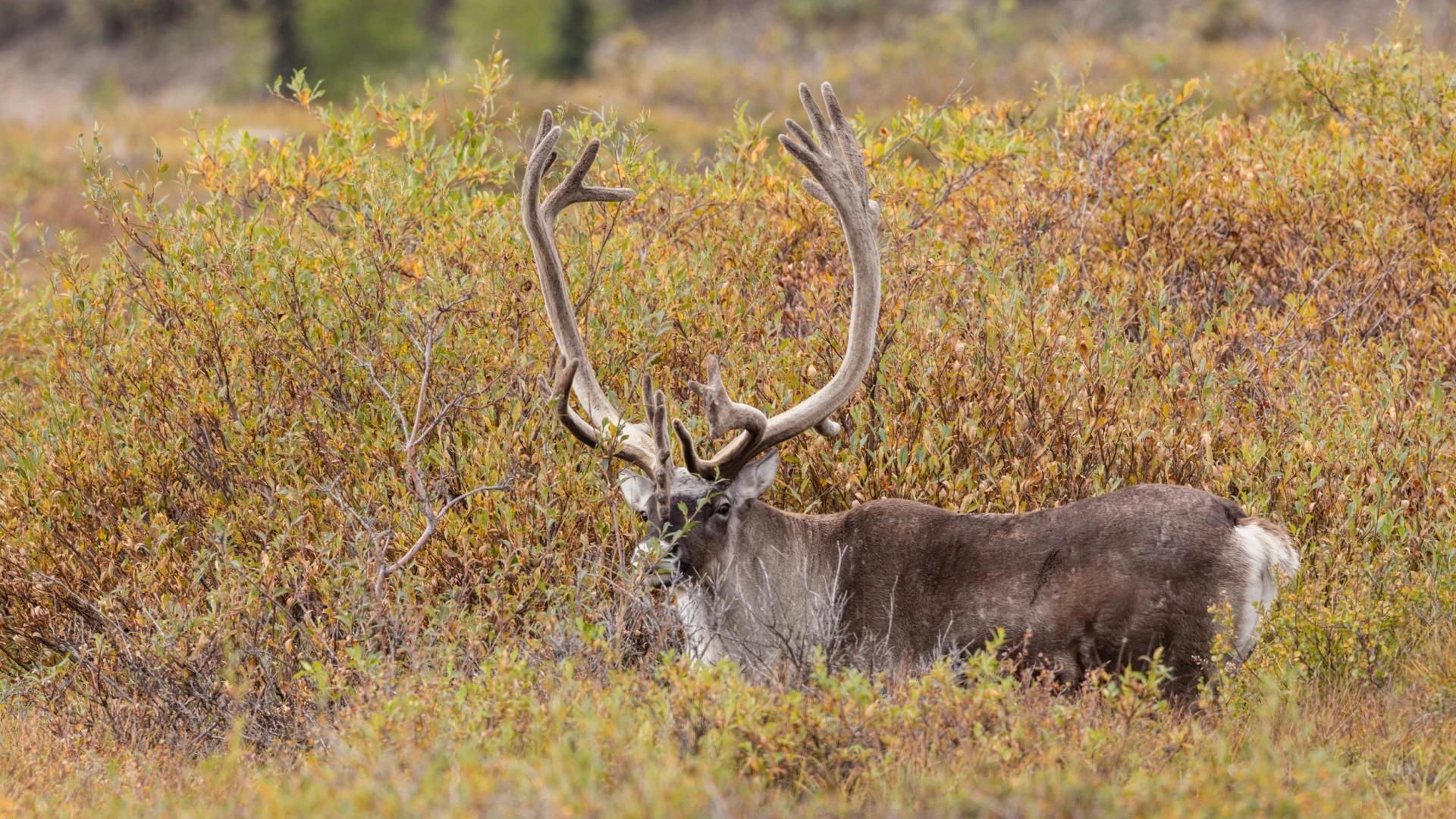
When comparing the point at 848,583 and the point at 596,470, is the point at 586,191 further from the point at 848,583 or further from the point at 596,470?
the point at 848,583

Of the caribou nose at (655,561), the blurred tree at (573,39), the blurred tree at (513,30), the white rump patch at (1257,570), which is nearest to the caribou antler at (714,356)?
the caribou nose at (655,561)

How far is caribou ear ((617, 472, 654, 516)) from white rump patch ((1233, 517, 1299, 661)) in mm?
2264

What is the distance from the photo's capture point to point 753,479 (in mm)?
5723

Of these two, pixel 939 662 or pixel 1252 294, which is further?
pixel 1252 294

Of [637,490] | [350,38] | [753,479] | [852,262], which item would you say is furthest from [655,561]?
[350,38]

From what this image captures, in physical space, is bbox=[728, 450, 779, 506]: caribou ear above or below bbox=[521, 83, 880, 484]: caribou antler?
below

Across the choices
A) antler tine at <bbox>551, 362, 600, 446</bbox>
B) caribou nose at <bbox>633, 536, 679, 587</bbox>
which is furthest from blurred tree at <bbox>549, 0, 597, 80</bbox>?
caribou nose at <bbox>633, 536, 679, 587</bbox>

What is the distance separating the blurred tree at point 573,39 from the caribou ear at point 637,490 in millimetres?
26033

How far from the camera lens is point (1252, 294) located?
8.59 m

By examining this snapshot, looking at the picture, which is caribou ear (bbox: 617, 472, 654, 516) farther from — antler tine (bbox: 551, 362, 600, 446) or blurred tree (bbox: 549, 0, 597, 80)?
blurred tree (bbox: 549, 0, 597, 80)

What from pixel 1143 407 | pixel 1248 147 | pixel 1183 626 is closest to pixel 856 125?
pixel 1248 147

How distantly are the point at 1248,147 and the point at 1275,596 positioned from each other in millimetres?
4913

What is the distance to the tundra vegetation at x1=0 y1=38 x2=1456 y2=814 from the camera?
4418mm

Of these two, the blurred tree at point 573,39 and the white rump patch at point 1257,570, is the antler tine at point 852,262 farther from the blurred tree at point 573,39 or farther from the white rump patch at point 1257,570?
the blurred tree at point 573,39
